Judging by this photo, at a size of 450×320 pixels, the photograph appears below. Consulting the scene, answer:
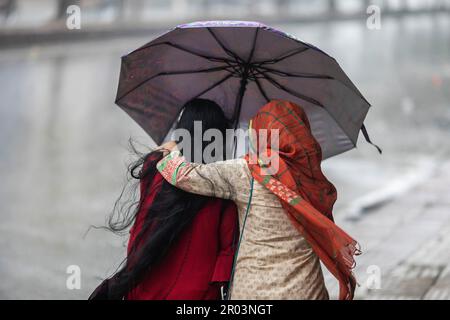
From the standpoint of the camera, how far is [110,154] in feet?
34.7

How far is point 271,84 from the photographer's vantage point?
3893mm

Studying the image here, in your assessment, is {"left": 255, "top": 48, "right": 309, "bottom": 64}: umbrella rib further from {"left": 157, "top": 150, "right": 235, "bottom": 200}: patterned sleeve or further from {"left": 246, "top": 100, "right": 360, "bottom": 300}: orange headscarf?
{"left": 157, "top": 150, "right": 235, "bottom": 200}: patterned sleeve

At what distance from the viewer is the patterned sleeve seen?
3.06 m

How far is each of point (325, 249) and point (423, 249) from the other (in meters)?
4.05

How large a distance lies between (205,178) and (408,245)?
14.2 feet

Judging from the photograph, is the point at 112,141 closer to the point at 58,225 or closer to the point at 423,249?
the point at 58,225

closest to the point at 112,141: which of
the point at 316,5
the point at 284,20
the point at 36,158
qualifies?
the point at 36,158

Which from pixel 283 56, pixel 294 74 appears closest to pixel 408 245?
pixel 294 74

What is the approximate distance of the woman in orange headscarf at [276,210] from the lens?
3039 millimetres

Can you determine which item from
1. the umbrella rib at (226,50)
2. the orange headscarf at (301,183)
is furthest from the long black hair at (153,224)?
the umbrella rib at (226,50)

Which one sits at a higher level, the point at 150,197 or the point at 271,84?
the point at 271,84

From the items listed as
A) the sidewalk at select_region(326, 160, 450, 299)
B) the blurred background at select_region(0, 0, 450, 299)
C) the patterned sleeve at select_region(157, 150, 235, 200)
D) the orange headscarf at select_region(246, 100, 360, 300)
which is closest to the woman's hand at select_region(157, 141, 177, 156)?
the patterned sleeve at select_region(157, 150, 235, 200)

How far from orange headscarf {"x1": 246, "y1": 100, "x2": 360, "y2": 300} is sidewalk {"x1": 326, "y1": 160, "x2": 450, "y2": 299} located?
105 inches

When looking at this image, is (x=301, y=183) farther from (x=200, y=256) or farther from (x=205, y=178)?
(x=200, y=256)
